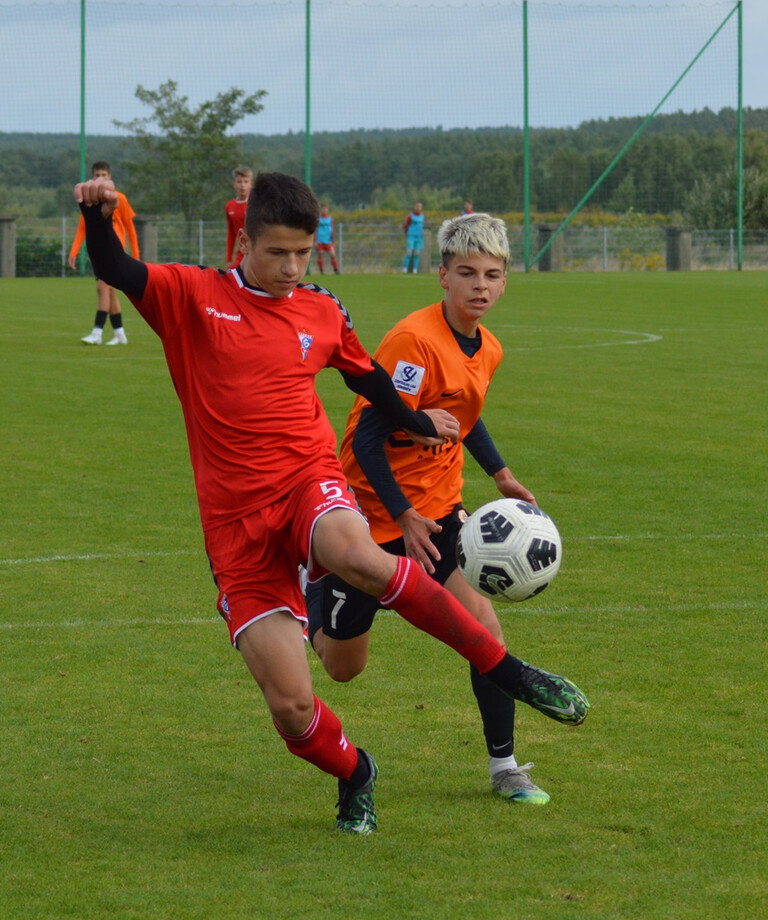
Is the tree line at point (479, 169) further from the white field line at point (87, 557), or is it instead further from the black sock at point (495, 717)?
the black sock at point (495, 717)

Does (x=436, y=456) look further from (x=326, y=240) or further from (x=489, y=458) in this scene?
(x=326, y=240)

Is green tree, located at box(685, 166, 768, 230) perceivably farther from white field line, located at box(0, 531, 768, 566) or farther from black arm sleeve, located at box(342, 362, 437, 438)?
black arm sleeve, located at box(342, 362, 437, 438)

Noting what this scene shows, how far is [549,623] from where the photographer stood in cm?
610

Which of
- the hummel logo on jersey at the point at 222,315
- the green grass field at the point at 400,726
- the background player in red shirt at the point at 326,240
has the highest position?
the background player in red shirt at the point at 326,240

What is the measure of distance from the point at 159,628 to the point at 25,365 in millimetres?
10247

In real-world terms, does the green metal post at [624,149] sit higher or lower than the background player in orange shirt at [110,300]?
higher

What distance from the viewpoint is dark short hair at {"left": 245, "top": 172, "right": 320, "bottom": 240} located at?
156 inches

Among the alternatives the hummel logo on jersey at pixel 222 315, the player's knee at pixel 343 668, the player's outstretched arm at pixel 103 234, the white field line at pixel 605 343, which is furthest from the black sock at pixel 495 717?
the white field line at pixel 605 343

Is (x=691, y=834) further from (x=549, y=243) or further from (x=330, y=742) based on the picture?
(x=549, y=243)

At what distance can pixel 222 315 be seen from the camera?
158 inches

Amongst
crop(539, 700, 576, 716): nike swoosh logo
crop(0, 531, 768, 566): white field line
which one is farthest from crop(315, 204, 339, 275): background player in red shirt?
crop(539, 700, 576, 716): nike swoosh logo

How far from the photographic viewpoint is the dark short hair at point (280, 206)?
13.0 ft

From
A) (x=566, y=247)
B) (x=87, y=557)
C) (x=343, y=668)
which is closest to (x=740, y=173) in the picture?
(x=566, y=247)

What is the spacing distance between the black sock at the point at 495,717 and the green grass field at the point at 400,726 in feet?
0.49
